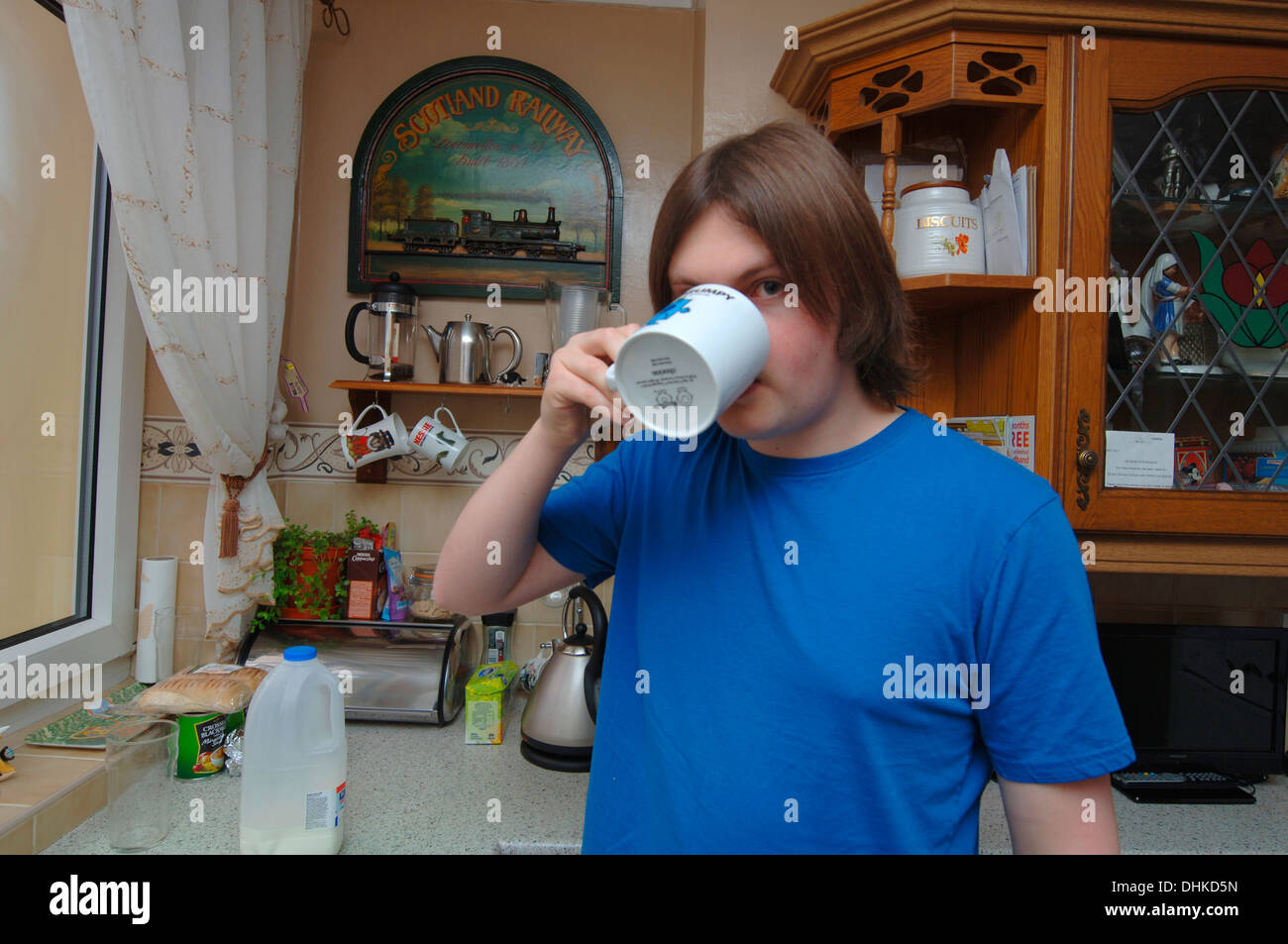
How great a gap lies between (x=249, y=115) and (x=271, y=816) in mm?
1378

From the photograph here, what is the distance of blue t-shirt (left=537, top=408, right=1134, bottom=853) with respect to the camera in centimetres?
63

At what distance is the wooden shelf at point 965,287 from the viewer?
1346 millimetres

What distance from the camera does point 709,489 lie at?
769 mm

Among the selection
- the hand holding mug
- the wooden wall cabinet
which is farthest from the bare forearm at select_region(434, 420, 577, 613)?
the wooden wall cabinet

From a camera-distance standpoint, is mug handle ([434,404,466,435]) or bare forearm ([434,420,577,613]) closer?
bare forearm ([434,420,577,613])

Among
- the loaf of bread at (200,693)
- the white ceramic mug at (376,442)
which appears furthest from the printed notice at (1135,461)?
the loaf of bread at (200,693)

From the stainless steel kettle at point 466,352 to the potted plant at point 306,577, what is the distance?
0.49 metres

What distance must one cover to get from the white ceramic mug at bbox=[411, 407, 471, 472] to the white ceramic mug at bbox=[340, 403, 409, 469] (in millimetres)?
38

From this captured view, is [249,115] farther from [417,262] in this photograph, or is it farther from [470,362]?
[470,362]

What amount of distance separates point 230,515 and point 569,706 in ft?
2.68

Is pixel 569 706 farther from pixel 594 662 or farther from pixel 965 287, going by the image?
pixel 965 287

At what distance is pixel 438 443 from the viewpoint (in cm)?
181

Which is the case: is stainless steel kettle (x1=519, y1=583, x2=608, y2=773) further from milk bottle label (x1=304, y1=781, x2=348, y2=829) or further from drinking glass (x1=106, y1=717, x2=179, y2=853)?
drinking glass (x1=106, y1=717, x2=179, y2=853)
